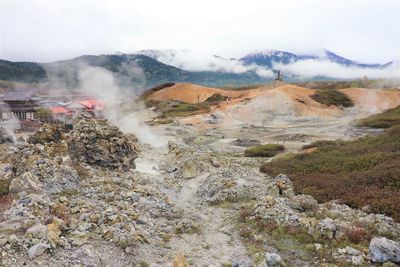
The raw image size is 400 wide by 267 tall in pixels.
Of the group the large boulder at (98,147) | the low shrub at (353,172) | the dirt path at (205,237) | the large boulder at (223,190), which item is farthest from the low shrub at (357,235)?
the large boulder at (98,147)

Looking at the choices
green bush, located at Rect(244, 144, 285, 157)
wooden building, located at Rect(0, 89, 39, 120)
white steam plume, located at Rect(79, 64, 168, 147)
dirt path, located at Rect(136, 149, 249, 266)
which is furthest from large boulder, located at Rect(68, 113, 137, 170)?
wooden building, located at Rect(0, 89, 39, 120)

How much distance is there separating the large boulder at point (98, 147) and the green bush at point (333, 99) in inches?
2871

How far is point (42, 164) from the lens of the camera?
1021 inches

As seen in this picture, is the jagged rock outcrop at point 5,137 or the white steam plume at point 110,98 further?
the white steam plume at point 110,98

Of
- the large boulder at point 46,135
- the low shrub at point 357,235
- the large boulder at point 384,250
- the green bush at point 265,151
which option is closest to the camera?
the large boulder at point 384,250

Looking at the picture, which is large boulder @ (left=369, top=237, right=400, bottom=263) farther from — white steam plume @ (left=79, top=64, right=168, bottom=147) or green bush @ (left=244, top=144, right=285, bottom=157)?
white steam plume @ (left=79, top=64, right=168, bottom=147)

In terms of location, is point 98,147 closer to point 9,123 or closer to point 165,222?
point 165,222

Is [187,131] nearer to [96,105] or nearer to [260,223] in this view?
[96,105]

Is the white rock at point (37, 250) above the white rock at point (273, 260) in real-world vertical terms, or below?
above

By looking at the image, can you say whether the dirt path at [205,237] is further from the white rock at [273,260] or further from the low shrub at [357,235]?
the low shrub at [357,235]

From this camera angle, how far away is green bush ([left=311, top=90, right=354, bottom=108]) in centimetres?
9856

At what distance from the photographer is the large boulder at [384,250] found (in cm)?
1598

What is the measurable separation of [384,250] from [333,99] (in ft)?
297

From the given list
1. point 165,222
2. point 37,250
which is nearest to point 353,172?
point 165,222
